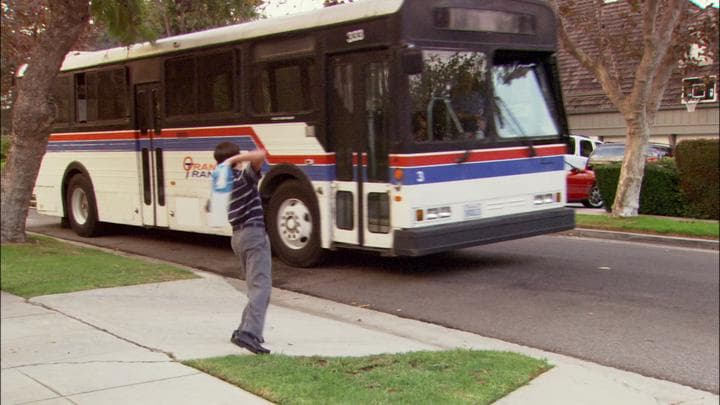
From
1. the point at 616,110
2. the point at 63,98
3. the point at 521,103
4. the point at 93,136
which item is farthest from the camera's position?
the point at 616,110

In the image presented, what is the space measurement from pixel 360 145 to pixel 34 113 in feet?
12.1

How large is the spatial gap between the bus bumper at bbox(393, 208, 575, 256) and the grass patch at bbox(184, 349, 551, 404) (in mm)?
2344

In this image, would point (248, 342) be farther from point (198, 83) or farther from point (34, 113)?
point (34, 113)

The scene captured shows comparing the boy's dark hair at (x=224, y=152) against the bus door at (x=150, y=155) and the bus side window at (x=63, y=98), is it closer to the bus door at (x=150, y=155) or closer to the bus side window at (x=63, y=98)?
the bus door at (x=150, y=155)

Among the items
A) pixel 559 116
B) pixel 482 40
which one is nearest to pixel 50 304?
pixel 482 40

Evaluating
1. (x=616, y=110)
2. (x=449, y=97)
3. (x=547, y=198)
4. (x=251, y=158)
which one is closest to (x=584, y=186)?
(x=616, y=110)

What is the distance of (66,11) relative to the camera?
6312 millimetres

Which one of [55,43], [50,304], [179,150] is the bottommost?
[50,304]

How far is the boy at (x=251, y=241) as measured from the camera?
4.73 meters

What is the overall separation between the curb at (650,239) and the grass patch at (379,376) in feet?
26.7

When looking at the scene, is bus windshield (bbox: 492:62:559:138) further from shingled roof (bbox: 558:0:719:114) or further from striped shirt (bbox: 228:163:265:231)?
shingled roof (bbox: 558:0:719:114)

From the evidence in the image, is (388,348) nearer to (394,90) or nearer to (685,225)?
(394,90)

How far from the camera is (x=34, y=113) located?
846 cm

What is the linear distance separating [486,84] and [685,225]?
Result: 7.23 metres
